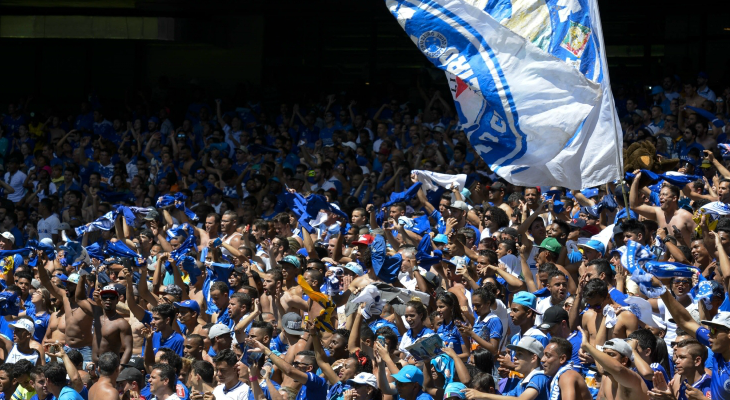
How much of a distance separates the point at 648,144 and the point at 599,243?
2.52 meters

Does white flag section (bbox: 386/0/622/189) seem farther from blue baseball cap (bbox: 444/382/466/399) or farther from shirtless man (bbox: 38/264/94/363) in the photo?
shirtless man (bbox: 38/264/94/363)

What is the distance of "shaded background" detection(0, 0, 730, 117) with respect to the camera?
17.5m

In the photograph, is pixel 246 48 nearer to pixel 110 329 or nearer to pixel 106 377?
pixel 110 329

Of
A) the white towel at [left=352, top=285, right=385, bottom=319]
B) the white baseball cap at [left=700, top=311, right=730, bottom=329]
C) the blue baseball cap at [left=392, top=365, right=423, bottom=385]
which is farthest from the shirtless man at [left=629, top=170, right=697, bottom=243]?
the blue baseball cap at [left=392, top=365, right=423, bottom=385]

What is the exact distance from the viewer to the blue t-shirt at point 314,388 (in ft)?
21.3

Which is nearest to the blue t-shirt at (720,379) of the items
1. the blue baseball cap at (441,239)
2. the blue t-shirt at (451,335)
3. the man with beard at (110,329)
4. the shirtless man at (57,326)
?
the blue t-shirt at (451,335)

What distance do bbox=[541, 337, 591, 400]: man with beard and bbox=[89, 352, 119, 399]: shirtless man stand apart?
2.99m

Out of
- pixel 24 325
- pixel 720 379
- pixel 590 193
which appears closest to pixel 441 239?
pixel 590 193

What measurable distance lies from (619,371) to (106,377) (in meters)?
3.67

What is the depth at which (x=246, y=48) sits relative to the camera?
793 inches

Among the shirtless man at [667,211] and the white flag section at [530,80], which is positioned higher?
the white flag section at [530,80]

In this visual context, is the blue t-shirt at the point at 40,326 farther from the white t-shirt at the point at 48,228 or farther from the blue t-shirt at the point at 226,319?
the white t-shirt at the point at 48,228

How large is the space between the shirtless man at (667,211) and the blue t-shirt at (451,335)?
262cm

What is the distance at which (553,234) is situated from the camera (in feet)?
29.6
